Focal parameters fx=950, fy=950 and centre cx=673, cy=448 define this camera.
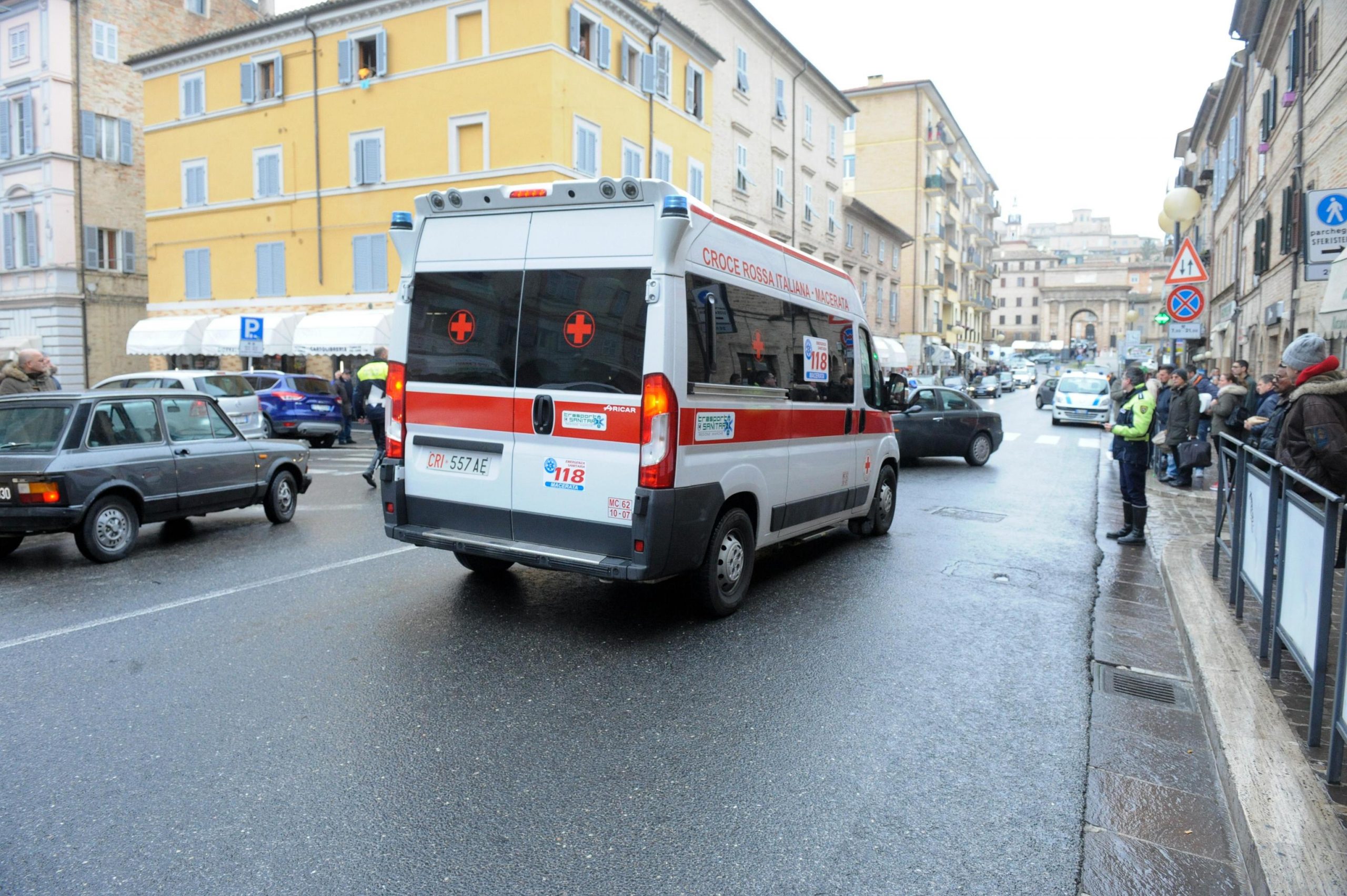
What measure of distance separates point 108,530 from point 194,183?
2770cm

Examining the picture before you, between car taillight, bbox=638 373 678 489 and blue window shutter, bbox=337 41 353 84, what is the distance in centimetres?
2627

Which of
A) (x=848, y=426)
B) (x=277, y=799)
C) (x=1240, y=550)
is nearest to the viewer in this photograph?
(x=277, y=799)

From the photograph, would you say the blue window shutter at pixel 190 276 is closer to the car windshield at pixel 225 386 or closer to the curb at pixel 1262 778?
the car windshield at pixel 225 386

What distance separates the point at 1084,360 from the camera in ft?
306

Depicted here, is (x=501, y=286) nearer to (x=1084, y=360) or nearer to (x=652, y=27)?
(x=652, y=27)

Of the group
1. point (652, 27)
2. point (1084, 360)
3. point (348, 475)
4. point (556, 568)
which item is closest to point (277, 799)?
point (556, 568)

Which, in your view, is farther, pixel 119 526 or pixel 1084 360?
pixel 1084 360

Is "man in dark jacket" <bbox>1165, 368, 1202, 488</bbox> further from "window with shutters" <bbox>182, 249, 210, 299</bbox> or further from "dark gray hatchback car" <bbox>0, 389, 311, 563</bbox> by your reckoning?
"window with shutters" <bbox>182, 249, 210, 299</bbox>

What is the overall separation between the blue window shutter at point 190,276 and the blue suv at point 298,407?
12960 millimetres

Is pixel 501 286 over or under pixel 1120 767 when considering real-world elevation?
over

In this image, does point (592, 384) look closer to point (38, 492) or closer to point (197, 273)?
point (38, 492)

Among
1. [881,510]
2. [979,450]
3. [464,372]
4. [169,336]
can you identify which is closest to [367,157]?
[169,336]

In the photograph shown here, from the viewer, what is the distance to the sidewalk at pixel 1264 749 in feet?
10.3

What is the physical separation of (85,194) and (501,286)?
35.5 metres
